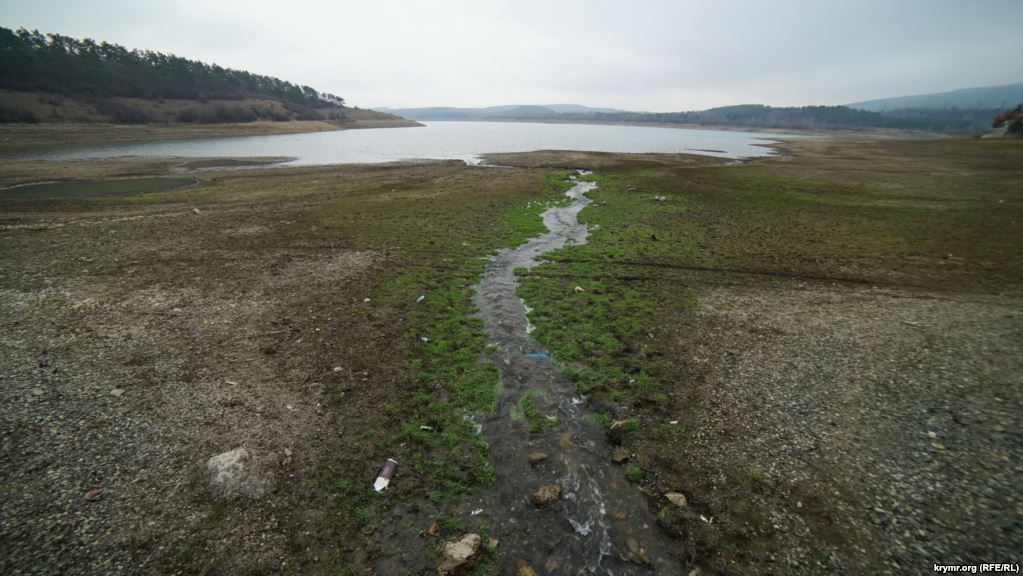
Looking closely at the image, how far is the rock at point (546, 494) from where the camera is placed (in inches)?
353

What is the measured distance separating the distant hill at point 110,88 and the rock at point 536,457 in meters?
159

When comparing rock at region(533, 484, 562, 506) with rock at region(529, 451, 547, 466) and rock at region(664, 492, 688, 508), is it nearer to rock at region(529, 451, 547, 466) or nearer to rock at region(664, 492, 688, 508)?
rock at region(529, 451, 547, 466)

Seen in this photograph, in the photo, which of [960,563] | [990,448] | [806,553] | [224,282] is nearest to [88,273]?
[224,282]

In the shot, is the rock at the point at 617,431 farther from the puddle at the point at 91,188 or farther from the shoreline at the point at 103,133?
the shoreline at the point at 103,133

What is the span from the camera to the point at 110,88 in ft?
466

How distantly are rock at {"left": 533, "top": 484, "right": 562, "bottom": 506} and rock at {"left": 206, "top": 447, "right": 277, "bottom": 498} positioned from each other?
6117 millimetres

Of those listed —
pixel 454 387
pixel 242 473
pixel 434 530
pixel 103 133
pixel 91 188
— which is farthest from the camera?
pixel 103 133

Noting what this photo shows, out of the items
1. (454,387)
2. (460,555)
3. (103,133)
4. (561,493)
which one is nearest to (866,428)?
(561,493)

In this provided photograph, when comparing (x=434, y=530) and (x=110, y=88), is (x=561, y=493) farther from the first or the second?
(x=110, y=88)

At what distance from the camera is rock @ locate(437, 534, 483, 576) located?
7452 millimetres

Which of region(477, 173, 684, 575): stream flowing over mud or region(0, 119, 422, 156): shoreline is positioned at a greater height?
region(0, 119, 422, 156): shoreline

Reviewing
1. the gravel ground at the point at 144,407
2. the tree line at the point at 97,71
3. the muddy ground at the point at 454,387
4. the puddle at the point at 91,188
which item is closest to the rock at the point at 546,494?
the muddy ground at the point at 454,387

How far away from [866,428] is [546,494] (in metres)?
8.94

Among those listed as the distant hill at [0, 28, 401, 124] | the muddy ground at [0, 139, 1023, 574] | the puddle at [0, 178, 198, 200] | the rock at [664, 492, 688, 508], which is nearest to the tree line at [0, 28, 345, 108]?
the distant hill at [0, 28, 401, 124]
